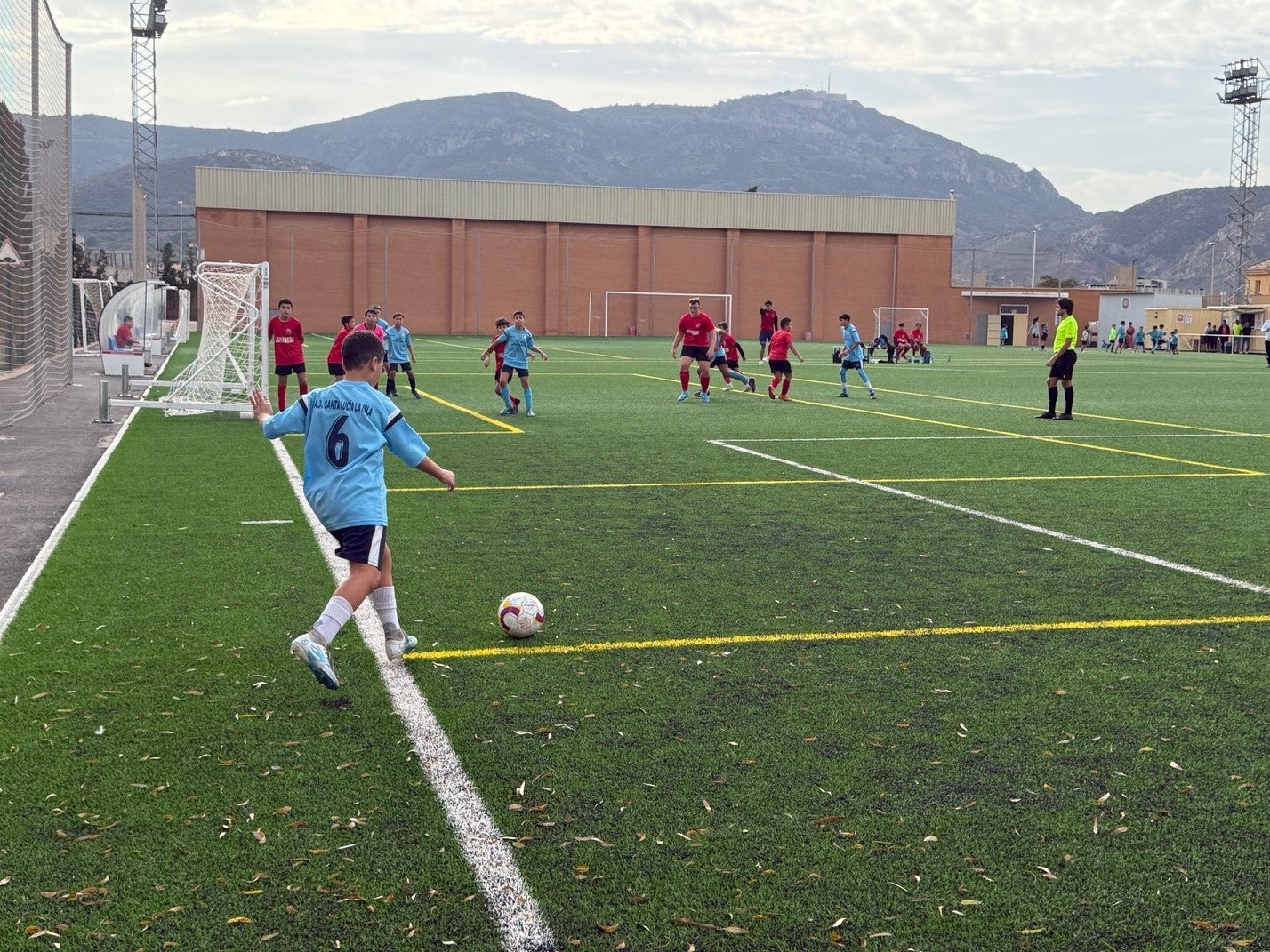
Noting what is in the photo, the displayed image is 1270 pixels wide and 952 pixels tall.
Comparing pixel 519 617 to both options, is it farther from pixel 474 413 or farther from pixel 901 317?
pixel 901 317

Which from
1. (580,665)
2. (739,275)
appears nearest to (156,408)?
(580,665)

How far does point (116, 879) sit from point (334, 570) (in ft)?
14.2

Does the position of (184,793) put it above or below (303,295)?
below

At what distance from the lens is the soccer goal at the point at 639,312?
7231cm

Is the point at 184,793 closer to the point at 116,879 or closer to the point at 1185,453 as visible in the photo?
the point at 116,879

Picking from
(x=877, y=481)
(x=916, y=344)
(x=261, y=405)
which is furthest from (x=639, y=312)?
(x=261, y=405)

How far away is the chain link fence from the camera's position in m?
20.1

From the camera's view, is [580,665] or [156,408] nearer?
[580,665]

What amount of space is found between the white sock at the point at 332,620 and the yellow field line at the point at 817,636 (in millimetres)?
587

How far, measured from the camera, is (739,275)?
74500 millimetres

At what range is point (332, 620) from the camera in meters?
5.69

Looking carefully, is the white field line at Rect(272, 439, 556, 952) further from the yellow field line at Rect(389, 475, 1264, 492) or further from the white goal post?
the white goal post

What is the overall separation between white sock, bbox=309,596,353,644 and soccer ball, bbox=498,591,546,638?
99cm

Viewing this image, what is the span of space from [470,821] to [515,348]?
1582 centimetres
